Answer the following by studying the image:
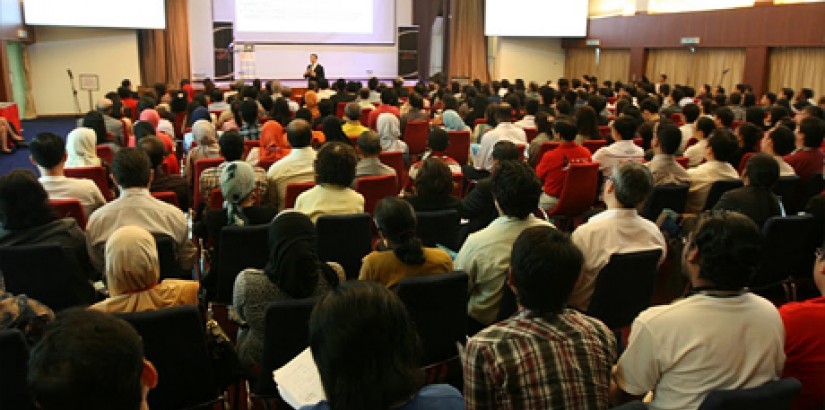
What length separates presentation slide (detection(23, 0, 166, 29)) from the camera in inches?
514

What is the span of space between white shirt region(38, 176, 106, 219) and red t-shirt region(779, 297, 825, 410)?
3.79 metres

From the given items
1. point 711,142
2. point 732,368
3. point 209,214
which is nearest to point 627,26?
point 711,142

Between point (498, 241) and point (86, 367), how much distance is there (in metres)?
1.87

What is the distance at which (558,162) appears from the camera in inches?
203

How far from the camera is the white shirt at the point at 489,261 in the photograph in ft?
9.18

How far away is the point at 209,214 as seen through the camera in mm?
3639

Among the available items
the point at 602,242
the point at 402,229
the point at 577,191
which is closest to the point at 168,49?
the point at 577,191

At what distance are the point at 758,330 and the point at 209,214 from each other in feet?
9.28

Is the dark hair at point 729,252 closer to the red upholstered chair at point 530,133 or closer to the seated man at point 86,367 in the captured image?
the seated man at point 86,367

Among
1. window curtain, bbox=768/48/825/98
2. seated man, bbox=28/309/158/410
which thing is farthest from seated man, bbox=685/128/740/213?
window curtain, bbox=768/48/825/98

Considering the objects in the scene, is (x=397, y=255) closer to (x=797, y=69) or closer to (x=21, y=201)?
(x=21, y=201)

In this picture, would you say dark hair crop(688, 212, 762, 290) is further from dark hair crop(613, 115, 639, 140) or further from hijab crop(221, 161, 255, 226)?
dark hair crop(613, 115, 639, 140)

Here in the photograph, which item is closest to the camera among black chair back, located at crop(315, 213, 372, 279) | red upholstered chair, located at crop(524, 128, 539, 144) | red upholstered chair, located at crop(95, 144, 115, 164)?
black chair back, located at crop(315, 213, 372, 279)

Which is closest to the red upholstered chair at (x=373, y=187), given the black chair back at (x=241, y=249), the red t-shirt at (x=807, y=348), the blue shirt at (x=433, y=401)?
the black chair back at (x=241, y=249)
